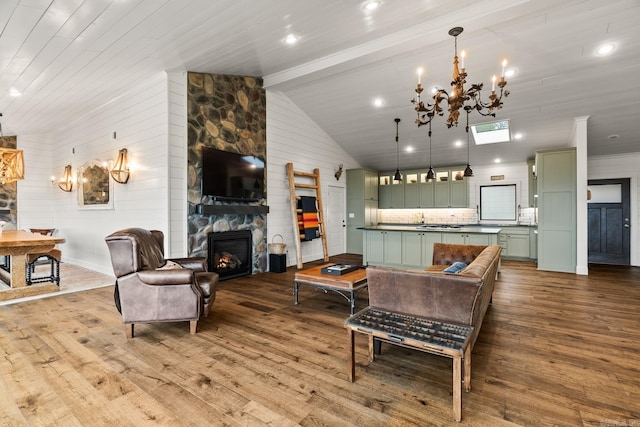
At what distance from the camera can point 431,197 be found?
8625 millimetres

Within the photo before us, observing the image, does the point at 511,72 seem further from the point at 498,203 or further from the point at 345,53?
the point at 498,203

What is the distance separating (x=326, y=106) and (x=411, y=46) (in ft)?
9.00

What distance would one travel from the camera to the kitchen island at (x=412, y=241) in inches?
223

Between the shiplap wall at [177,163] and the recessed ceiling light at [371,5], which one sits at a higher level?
the recessed ceiling light at [371,5]

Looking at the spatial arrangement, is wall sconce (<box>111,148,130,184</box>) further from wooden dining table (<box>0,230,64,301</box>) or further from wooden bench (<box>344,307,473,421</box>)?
wooden bench (<box>344,307,473,421</box>)

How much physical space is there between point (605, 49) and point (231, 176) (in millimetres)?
5707

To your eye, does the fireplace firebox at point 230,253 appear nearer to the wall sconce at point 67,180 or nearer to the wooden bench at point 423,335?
the wooden bench at point 423,335

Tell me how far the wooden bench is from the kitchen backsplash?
704 centimetres

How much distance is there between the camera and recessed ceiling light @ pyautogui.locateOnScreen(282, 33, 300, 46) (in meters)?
4.08

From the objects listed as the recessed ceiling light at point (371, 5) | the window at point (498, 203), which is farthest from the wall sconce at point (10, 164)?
the window at point (498, 203)

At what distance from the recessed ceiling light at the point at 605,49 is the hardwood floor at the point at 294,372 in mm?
3377

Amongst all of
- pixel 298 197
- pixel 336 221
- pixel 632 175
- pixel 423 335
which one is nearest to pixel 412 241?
pixel 298 197

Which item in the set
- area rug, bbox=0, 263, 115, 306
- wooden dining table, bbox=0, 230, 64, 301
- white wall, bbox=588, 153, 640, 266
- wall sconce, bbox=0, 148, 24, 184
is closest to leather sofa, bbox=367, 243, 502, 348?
wooden dining table, bbox=0, 230, 64, 301

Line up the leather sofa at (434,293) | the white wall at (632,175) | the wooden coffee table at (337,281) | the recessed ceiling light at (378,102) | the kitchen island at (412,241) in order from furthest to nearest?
1. the white wall at (632,175)
2. the recessed ceiling light at (378,102)
3. the kitchen island at (412,241)
4. the wooden coffee table at (337,281)
5. the leather sofa at (434,293)
